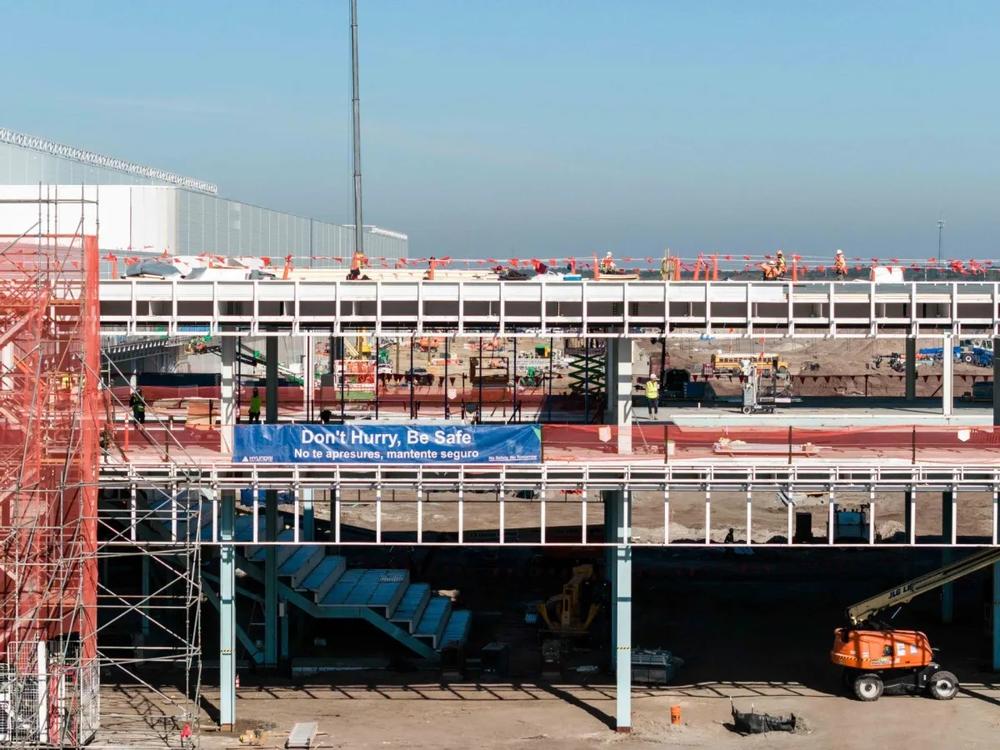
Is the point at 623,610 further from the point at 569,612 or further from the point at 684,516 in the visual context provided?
the point at 684,516

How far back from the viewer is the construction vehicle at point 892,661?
3794 cm

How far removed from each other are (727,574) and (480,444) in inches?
808

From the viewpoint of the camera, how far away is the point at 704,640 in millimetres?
44438

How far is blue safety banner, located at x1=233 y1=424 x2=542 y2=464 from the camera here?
3534 centimetres

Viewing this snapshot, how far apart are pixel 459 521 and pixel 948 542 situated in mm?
15183

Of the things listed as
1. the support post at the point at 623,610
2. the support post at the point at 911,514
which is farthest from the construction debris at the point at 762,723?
the support post at the point at 911,514

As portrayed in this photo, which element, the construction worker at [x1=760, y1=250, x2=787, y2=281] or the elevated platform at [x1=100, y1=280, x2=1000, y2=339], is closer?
the elevated platform at [x1=100, y1=280, x2=1000, y2=339]

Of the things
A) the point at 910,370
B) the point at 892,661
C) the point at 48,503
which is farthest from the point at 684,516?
the point at 48,503

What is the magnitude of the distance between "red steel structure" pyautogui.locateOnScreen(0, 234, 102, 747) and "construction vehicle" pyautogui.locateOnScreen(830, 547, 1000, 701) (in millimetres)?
19111

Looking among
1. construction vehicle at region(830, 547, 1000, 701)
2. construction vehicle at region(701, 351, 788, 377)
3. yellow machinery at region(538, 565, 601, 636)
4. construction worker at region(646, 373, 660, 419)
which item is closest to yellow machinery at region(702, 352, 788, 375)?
construction vehicle at region(701, 351, 788, 377)

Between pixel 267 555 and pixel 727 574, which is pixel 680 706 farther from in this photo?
pixel 727 574

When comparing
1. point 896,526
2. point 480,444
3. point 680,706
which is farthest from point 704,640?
point 896,526

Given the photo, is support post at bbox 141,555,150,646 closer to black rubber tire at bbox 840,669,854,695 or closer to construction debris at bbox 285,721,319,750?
construction debris at bbox 285,721,319,750

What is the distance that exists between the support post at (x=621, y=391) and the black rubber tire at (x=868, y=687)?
28.4 feet
